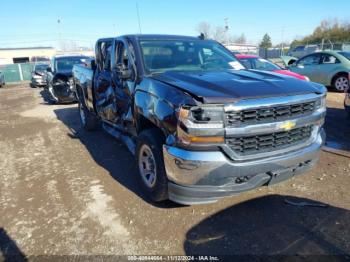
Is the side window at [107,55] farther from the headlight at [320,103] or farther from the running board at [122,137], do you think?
the headlight at [320,103]

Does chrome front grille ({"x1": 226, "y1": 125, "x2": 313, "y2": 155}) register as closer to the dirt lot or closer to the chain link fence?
the dirt lot

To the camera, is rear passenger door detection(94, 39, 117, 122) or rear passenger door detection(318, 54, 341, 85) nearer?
rear passenger door detection(94, 39, 117, 122)

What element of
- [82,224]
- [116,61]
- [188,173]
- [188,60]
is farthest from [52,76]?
[188,173]

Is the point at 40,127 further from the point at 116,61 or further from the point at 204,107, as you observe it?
the point at 204,107

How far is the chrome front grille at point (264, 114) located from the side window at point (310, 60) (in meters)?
10.2

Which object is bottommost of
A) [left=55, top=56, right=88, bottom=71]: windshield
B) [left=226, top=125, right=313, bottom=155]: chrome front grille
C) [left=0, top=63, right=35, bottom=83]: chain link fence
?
[left=0, top=63, right=35, bottom=83]: chain link fence

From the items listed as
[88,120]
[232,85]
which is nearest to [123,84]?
[232,85]

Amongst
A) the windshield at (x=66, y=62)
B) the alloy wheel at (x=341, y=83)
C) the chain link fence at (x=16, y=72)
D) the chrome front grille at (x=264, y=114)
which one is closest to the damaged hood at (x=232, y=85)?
the chrome front grille at (x=264, y=114)

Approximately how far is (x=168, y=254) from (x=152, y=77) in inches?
80.6

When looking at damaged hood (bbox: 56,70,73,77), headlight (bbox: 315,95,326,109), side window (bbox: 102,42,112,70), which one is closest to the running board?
side window (bbox: 102,42,112,70)

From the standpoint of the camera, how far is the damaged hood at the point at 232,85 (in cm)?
301

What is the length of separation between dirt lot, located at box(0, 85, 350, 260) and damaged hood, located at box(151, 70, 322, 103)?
4.53 ft

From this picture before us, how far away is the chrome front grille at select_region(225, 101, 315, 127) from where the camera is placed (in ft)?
9.66

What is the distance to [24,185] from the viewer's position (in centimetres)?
469
